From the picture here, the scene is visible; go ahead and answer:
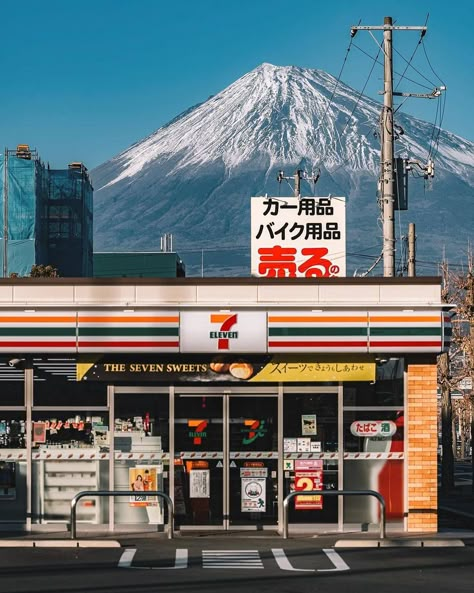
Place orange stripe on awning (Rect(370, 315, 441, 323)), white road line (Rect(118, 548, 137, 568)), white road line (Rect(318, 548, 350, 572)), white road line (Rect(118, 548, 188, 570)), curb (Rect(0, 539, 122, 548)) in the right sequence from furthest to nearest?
orange stripe on awning (Rect(370, 315, 441, 323))
curb (Rect(0, 539, 122, 548))
white road line (Rect(118, 548, 137, 568))
white road line (Rect(118, 548, 188, 570))
white road line (Rect(318, 548, 350, 572))

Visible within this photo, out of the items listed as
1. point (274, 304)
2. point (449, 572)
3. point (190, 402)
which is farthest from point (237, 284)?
point (449, 572)

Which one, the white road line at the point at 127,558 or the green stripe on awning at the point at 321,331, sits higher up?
the green stripe on awning at the point at 321,331

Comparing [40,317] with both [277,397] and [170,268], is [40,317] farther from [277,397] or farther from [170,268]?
[170,268]

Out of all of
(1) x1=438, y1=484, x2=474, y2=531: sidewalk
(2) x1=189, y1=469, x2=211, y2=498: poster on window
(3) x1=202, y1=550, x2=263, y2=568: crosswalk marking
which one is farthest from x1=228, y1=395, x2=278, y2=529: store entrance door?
(1) x1=438, y1=484, x2=474, y2=531: sidewalk

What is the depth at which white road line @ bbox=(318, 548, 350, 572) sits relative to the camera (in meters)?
18.2

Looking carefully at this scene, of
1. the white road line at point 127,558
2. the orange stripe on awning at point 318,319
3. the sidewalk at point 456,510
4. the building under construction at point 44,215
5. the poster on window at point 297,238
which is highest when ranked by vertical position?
the building under construction at point 44,215

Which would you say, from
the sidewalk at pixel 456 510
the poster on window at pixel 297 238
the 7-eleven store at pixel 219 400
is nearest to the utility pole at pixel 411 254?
the sidewalk at pixel 456 510

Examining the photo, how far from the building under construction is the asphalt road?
270 feet

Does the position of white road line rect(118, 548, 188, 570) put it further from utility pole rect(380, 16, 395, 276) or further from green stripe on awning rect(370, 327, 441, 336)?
utility pole rect(380, 16, 395, 276)

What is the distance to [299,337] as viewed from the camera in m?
23.2

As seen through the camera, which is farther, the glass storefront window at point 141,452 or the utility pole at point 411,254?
the utility pole at point 411,254

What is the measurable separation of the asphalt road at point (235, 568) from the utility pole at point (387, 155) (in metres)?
10.3

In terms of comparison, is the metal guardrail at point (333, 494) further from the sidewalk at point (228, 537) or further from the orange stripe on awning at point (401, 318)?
the orange stripe on awning at point (401, 318)

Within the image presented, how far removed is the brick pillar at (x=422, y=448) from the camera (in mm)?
23453
